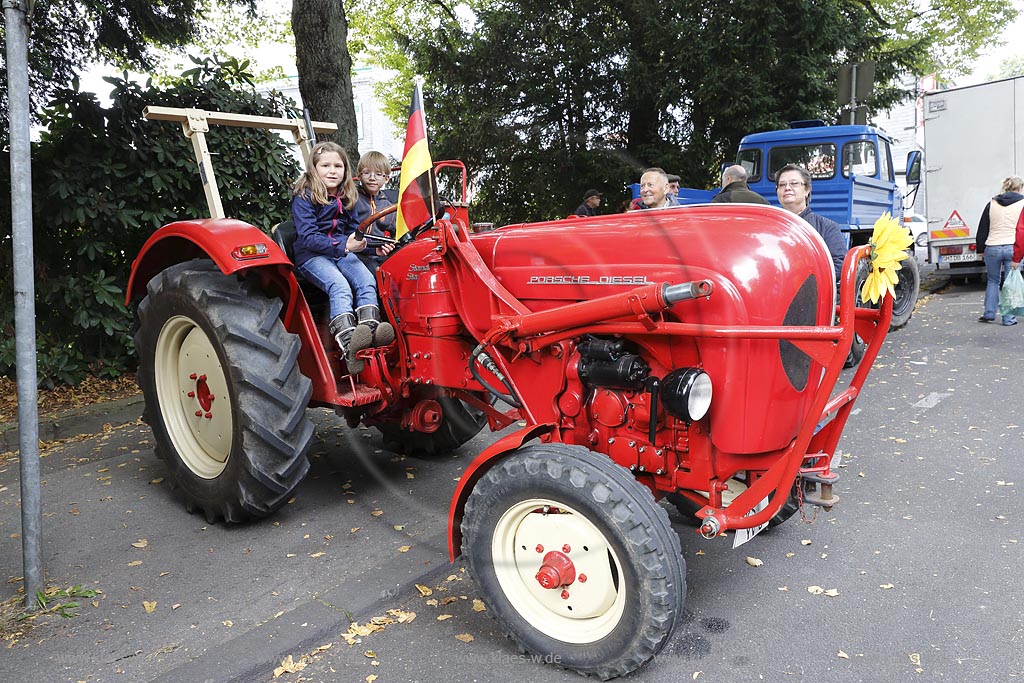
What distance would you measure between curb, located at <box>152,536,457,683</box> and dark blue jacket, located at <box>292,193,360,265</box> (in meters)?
1.54

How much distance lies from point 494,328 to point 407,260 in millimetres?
792

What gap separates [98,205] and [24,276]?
11.9ft

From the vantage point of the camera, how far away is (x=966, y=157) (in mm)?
11352

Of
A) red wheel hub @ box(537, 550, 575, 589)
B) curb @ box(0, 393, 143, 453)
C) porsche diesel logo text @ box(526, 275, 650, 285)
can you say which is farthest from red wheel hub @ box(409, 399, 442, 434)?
curb @ box(0, 393, 143, 453)

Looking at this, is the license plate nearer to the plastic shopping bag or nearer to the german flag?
the plastic shopping bag

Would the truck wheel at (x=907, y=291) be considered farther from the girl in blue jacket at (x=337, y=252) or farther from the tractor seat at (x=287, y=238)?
the tractor seat at (x=287, y=238)

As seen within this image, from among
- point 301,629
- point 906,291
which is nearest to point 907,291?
point 906,291

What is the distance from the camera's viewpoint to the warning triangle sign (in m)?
11.3

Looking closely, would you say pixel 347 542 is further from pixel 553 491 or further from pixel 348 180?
pixel 348 180

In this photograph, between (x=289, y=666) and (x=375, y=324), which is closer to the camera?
(x=289, y=666)

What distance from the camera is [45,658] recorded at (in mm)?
2750

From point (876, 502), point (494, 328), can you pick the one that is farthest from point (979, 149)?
point (494, 328)

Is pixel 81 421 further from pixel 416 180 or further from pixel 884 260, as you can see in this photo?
pixel 884 260

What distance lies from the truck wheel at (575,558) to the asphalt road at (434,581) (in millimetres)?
160
